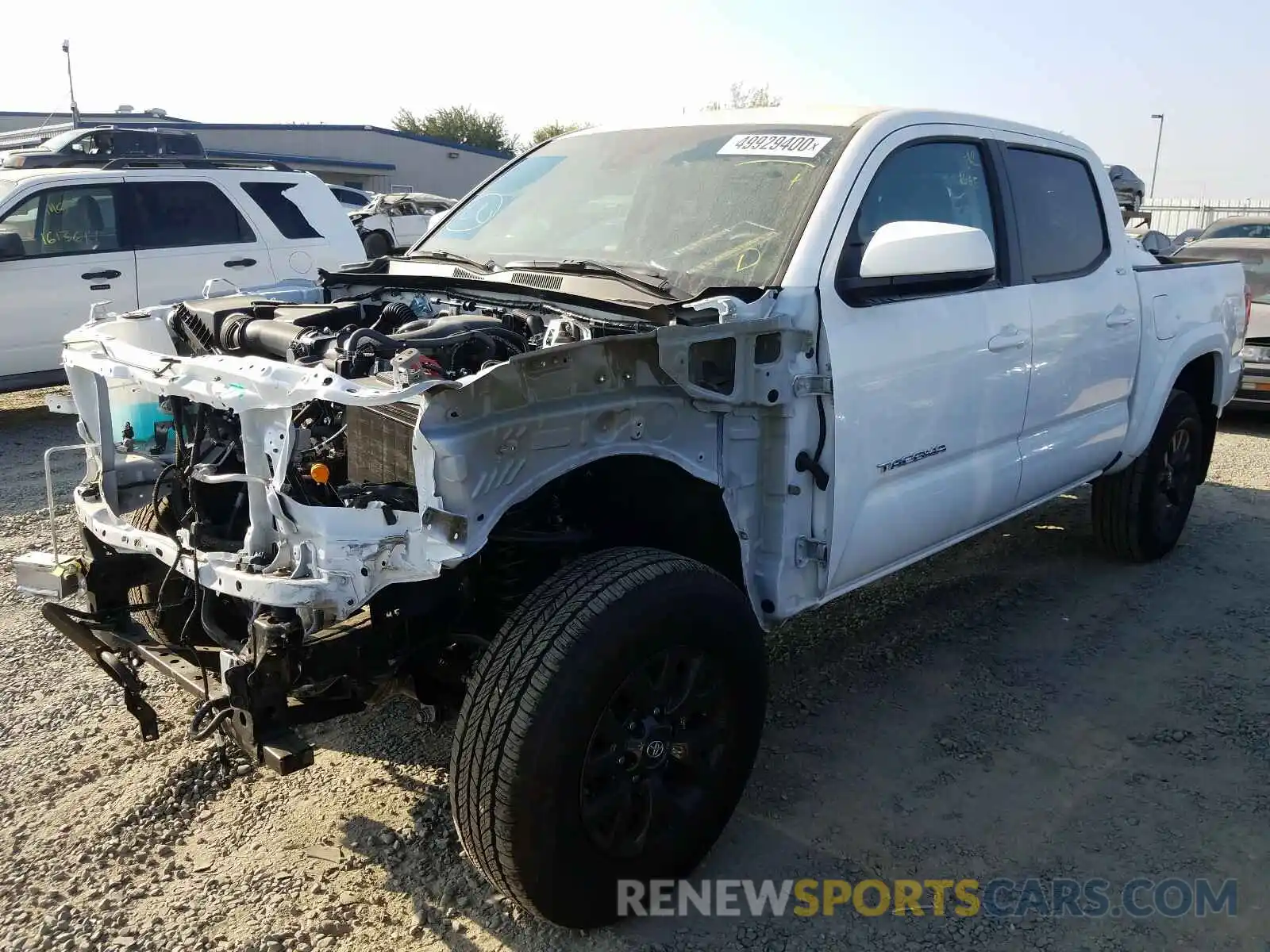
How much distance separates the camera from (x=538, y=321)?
309 centimetres

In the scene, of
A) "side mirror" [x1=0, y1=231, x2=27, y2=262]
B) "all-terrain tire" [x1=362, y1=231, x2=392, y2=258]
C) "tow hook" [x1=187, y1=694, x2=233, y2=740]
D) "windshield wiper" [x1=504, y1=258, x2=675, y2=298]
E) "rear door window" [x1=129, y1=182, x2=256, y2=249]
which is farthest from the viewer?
"all-terrain tire" [x1=362, y1=231, x2=392, y2=258]

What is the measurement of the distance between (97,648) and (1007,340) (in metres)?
3.12

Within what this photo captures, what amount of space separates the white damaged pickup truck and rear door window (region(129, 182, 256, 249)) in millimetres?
5440

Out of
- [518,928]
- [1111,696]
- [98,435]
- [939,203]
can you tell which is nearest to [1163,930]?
[1111,696]

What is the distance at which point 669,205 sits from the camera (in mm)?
3502

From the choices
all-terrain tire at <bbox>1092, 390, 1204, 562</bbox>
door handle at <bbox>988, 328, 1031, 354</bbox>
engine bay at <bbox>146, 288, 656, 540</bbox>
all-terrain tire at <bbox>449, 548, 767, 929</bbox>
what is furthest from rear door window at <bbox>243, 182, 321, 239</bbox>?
all-terrain tire at <bbox>449, 548, 767, 929</bbox>

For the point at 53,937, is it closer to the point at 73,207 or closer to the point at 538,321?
the point at 538,321

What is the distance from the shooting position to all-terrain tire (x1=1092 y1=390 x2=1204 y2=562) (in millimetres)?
5133

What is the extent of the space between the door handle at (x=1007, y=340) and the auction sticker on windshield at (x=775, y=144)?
3.01ft

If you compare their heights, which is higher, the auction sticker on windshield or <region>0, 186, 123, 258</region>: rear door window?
the auction sticker on windshield

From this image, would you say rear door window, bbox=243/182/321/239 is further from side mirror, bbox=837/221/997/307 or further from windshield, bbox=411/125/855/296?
side mirror, bbox=837/221/997/307

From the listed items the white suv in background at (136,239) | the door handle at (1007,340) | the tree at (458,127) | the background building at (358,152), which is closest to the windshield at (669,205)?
the door handle at (1007,340)

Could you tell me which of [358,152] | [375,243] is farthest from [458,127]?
[375,243]

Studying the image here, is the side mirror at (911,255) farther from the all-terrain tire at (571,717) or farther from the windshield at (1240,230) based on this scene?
the windshield at (1240,230)
